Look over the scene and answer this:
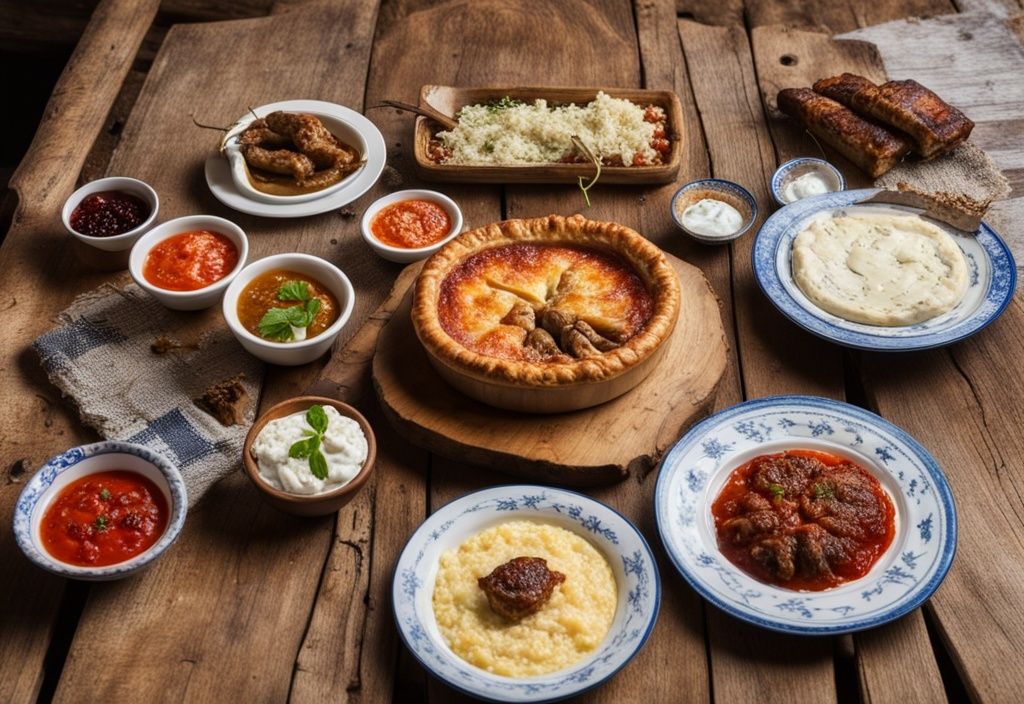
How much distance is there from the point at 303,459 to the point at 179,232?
1.69 meters

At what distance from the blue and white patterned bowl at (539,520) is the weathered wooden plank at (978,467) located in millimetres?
1173

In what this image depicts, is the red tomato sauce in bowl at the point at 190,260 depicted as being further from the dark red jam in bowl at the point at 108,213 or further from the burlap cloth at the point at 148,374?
the dark red jam in bowl at the point at 108,213

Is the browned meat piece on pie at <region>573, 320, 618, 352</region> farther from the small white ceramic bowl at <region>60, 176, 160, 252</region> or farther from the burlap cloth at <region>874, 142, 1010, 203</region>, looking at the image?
the small white ceramic bowl at <region>60, 176, 160, 252</region>

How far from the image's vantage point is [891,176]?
17.5ft

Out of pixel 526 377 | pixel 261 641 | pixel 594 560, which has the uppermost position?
pixel 526 377

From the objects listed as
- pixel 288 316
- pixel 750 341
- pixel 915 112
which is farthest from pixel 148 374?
pixel 915 112

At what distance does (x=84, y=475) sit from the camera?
370 cm

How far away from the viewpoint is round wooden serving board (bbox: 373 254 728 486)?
390cm

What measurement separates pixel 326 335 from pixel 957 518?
276 cm

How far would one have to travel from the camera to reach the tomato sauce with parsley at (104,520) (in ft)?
11.5

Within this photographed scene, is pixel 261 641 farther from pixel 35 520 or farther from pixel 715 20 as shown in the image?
pixel 715 20

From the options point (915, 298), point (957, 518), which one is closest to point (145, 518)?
point (957, 518)

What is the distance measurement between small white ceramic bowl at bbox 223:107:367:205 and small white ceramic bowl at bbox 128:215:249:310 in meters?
0.34

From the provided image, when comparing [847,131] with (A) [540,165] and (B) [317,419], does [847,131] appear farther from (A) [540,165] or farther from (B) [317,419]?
(B) [317,419]
